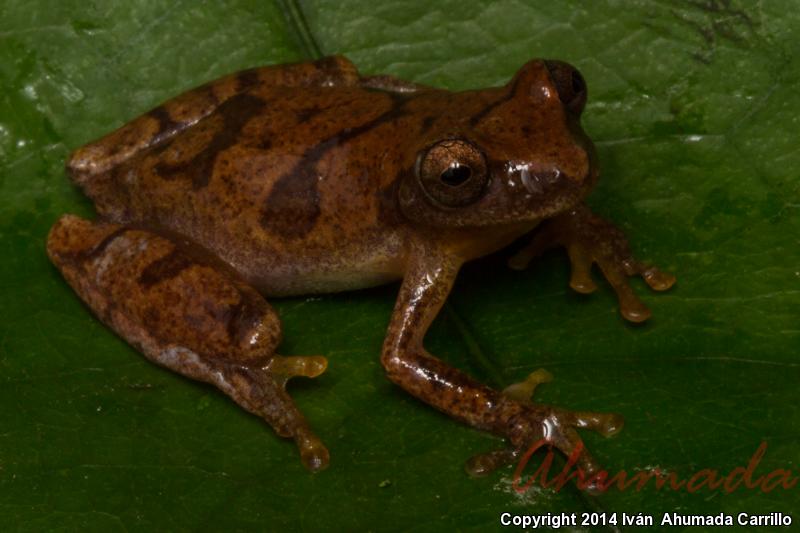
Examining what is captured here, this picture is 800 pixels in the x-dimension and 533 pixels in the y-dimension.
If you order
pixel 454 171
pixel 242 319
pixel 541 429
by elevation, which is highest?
pixel 454 171

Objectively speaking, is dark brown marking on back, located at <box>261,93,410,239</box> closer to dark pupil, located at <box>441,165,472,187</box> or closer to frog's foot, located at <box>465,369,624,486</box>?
dark pupil, located at <box>441,165,472,187</box>

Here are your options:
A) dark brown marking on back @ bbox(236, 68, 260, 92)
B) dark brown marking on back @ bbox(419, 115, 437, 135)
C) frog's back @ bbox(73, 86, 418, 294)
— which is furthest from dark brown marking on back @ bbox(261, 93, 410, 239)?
dark brown marking on back @ bbox(236, 68, 260, 92)

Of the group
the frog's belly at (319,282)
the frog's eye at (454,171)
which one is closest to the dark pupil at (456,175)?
the frog's eye at (454,171)

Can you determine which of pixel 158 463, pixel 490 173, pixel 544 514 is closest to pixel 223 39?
pixel 490 173

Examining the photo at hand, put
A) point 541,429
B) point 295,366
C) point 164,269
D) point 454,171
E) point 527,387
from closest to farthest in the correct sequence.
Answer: point 541,429 → point 527,387 → point 454,171 → point 295,366 → point 164,269

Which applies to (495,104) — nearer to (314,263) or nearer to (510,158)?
(510,158)

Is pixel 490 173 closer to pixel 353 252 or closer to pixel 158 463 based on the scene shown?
pixel 353 252

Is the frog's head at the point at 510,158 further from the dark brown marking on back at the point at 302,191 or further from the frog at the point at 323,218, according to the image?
the dark brown marking on back at the point at 302,191

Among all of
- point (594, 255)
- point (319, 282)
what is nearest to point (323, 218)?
point (319, 282)

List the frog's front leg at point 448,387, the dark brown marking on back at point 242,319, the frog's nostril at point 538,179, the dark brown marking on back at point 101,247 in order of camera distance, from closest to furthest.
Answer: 1. the frog's front leg at point 448,387
2. the frog's nostril at point 538,179
3. the dark brown marking on back at point 242,319
4. the dark brown marking on back at point 101,247
